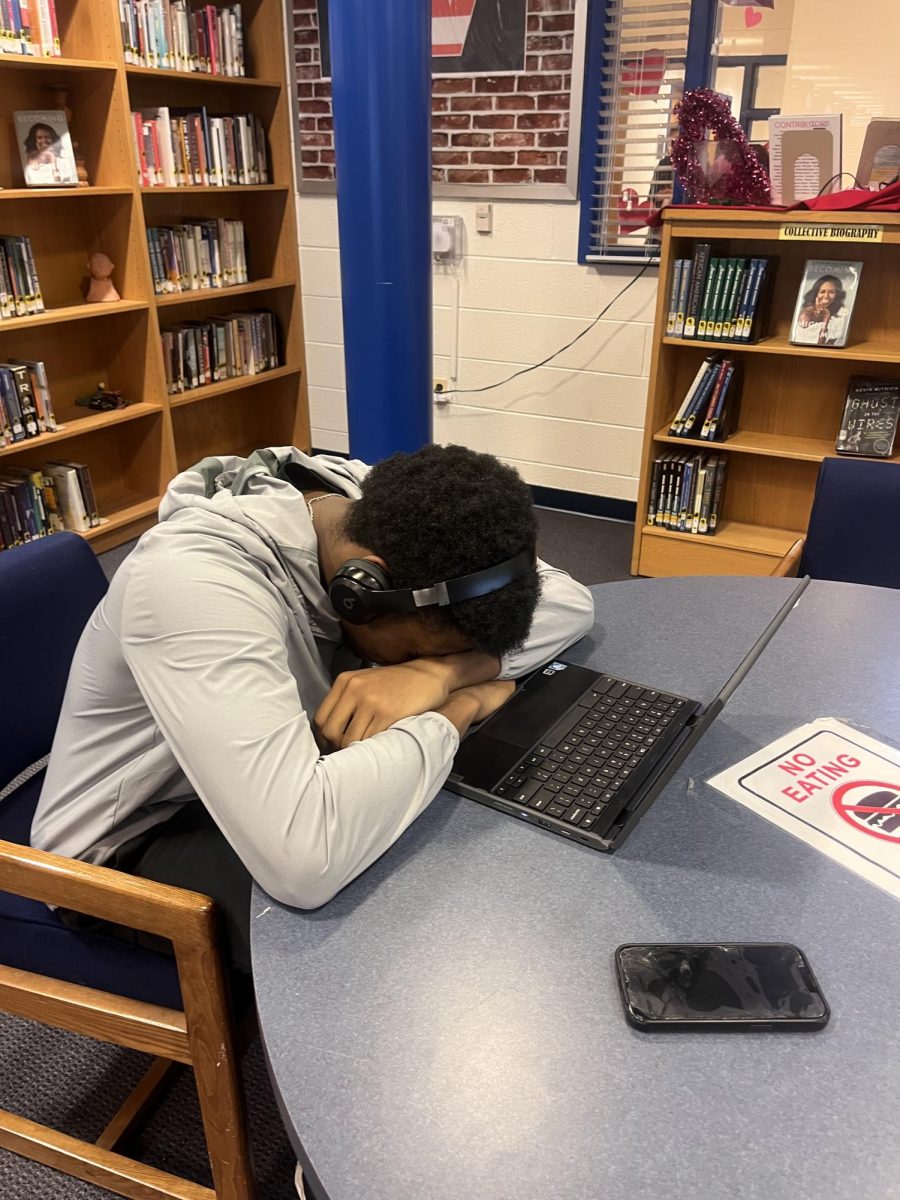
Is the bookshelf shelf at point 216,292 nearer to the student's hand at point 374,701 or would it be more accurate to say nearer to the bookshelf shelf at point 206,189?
the bookshelf shelf at point 206,189

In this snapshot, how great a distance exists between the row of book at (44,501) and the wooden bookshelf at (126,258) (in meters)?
0.09

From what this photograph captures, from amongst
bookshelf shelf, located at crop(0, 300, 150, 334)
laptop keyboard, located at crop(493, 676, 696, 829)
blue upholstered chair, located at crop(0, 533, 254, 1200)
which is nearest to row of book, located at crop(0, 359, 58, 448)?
bookshelf shelf, located at crop(0, 300, 150, 334)

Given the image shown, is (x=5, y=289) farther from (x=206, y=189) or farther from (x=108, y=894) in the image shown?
(x=108, y=894)

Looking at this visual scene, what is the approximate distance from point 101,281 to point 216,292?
51 cm

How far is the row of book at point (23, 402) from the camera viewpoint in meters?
3.14

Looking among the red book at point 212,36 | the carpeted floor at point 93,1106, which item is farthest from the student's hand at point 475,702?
the red book at point 212,36

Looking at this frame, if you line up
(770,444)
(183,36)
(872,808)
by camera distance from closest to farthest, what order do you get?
(872,808)
(770,444)
(183,36)

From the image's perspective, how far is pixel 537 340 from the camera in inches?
153

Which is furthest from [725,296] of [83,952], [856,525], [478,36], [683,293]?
[83,952]

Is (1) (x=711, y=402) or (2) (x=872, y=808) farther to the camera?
(1) (x=711, y=402)

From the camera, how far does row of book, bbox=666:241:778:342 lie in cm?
291

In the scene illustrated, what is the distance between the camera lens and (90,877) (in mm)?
880

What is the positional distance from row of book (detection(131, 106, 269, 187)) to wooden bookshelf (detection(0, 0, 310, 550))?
0.22ft

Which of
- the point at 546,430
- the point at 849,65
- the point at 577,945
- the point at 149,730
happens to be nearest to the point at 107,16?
the point at 546,430
